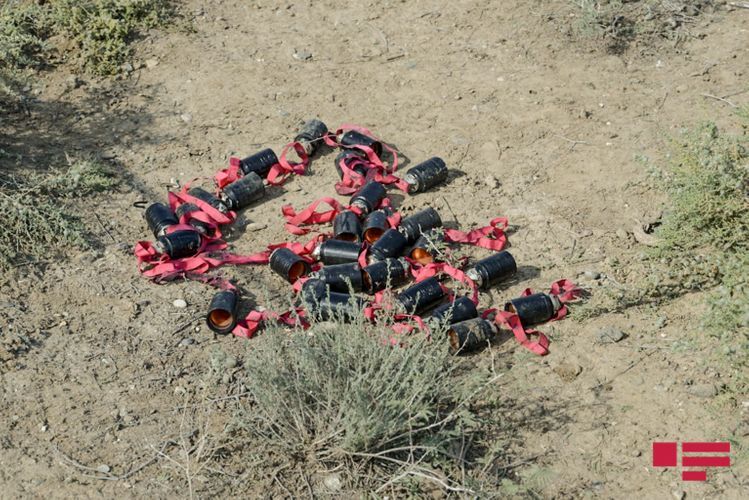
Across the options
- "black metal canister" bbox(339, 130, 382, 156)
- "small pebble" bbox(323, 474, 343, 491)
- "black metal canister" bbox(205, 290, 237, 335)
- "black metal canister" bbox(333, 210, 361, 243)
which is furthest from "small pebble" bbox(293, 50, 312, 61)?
"small pebble" bbox(323, 474, 343, 491)

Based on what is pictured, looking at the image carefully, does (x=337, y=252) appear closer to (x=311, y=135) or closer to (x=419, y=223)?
(x=419, y=223)

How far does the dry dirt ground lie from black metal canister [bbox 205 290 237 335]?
4.4 inches

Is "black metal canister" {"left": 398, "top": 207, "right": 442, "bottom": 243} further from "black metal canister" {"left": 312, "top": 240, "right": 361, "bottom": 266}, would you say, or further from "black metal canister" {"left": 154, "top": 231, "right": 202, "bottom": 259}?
"black metal canister" {"left": 154, "top": 231, "right": 202, "bottom": 259}

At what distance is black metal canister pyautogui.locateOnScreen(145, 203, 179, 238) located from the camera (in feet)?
20.7

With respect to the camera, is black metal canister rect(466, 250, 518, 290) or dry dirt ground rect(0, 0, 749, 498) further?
black metal canister rect(466, 250, 518, 290)

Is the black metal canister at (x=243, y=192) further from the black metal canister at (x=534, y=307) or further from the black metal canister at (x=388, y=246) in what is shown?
the black metal canister at (x=534, y=307)

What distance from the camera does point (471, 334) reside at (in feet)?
17.7

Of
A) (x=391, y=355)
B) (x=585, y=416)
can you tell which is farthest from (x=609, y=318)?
(x=391, y=355)

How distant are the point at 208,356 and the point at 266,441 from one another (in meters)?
0.88

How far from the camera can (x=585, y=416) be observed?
199 inches

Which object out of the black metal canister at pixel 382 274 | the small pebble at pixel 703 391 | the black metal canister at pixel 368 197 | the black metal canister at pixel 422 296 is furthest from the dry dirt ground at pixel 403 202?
the black metal canister at pixel 382 274

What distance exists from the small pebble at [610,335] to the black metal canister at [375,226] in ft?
5.69

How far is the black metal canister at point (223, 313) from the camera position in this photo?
5.56m

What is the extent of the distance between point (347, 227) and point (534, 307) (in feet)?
4.98
